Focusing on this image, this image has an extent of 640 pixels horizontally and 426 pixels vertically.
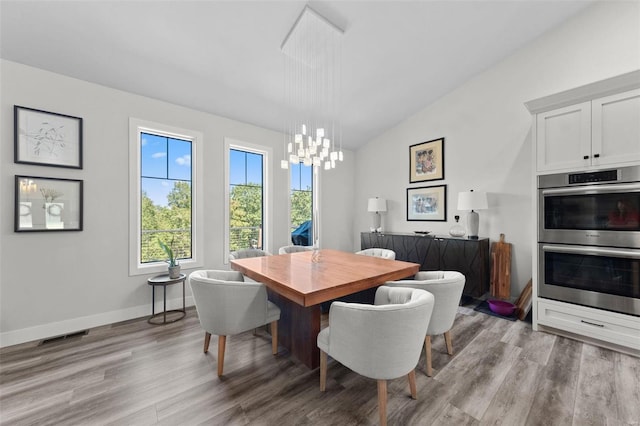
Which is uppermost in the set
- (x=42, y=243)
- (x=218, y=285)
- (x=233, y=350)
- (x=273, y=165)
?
(x=273, y=165)

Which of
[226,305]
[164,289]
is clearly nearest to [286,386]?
[226,305]

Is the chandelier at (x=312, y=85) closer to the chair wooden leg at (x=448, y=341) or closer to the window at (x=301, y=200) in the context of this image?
the window at (x=301, y=200)

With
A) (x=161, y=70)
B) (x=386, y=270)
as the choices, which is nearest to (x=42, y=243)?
(x=161, y=70)

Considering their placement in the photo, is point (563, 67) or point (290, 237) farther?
point (290, 237)

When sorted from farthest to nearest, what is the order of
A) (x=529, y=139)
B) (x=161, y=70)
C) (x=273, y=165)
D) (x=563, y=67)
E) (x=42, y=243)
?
(x=273, y=165)
(x=529, y=139)
(x=563, y=67)
(x=161, y=70)
(x=42, y=243)

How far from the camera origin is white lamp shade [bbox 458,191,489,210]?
3.39 meters

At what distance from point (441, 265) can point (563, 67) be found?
9.44 ft

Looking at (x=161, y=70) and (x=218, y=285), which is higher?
(x=161, y=70)

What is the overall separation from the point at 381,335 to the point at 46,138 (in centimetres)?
365

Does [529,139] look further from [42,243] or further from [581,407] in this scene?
[42,243]

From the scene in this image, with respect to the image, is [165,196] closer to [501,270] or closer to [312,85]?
[312,85]

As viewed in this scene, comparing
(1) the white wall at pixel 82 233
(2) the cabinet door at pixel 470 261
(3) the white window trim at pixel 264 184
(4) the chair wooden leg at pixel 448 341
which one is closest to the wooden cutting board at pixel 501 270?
(2) the cabinet door at pixel 470 261

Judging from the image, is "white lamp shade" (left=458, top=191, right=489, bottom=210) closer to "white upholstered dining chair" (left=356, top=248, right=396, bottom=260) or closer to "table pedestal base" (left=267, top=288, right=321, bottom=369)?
"white upholstered dining chair" (left=356, top=248, right=396, bottom=260)

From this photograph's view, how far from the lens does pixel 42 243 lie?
98.9 inches
